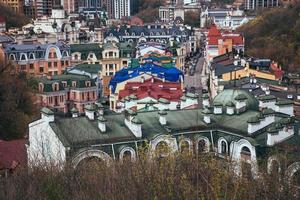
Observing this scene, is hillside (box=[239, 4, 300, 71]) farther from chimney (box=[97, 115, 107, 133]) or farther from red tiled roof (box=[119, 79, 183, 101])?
chimney (box=[97, 115, 107, 133])

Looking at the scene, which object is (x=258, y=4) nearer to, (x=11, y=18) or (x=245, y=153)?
(x=11, y=18)

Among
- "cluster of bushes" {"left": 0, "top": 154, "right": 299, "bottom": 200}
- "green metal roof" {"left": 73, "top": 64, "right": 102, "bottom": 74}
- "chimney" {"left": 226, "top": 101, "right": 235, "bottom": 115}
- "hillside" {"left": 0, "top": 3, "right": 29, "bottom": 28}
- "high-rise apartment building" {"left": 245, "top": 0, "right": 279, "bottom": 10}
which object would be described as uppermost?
"high-rise apartment building" {"left": 245, "top": 0, "right": 279, "bottom": 10}

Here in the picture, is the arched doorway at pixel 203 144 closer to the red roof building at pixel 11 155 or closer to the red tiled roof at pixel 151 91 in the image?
the red roof building at pixel 11 155

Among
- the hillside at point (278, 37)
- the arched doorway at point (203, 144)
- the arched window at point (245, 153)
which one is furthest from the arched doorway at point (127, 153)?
the hillside at point (278, 37)

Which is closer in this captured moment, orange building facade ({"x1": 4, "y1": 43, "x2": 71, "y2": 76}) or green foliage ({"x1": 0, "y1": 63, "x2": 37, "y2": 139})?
green foliage ({"x1": 0, "y1": 63, "x2": 37, "y2": 139})

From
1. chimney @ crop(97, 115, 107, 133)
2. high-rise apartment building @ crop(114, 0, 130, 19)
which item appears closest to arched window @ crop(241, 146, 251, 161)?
chimney @ crop(97, 115, 107, 133)

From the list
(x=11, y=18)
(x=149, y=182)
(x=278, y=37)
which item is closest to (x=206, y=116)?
(x=149, y=182)
